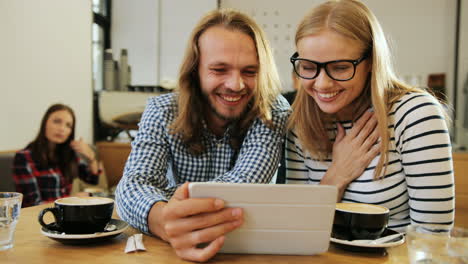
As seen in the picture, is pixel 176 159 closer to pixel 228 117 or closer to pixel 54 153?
pixel 228 117

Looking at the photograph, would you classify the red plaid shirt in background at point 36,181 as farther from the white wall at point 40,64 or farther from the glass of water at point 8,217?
the glass of water at point 8,217

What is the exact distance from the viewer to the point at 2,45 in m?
2.23

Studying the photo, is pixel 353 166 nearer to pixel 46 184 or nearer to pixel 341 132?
pixel 341 132

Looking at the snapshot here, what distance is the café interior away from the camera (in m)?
2.43

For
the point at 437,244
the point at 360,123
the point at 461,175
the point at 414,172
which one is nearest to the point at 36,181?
the point at 360,123

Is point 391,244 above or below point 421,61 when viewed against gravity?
below

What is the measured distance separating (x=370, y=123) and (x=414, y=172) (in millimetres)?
152

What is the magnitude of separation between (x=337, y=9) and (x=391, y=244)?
1.84 feet

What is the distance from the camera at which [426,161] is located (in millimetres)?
963

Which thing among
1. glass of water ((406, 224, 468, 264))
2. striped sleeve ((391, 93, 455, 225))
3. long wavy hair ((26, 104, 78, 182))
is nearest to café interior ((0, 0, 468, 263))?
long wavy hair ((26, 104, 78, 182))

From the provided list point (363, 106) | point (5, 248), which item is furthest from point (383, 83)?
point (5, 248)

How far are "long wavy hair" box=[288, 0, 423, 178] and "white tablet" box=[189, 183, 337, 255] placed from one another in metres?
0.43

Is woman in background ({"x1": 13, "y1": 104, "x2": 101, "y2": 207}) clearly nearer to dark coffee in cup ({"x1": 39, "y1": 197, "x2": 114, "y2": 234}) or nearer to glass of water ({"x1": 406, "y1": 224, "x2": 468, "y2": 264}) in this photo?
dark coffee in cup ({"x1": 39, "y1": 197, "x2": 114, "y2": 234})

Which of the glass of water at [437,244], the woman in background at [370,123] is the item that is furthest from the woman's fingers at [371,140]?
the glass of water at [437,244]
